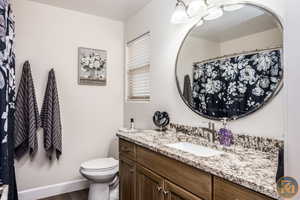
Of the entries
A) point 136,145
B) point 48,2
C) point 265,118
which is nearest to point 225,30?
point 265,118

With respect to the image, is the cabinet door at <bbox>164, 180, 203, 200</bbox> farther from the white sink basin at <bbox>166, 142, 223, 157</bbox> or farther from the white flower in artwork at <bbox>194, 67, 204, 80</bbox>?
the white flower in artwork at <bbox>194, 67, 204, 80</bbox>

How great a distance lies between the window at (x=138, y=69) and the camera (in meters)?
2.47

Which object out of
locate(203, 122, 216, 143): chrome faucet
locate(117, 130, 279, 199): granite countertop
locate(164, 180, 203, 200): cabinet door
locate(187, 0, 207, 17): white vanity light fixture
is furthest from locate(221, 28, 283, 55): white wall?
locate(164, 180, 203, 200): cabinet door

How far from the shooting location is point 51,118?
2336 mm

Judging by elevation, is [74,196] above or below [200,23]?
below

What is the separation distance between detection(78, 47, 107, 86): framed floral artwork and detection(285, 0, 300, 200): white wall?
2.49 metres

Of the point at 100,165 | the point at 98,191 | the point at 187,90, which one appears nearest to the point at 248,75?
the point at 187,90

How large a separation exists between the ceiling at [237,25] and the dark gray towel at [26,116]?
201 centimetres

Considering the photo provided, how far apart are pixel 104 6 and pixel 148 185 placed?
7.42ft

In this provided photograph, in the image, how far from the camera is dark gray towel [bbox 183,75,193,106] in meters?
1.76

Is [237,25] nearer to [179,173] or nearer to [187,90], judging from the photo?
[187,90]

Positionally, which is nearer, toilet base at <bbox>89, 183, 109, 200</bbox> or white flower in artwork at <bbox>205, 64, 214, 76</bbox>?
white flower in artwork at <bbox>205, 64, 214, 76</bbox>

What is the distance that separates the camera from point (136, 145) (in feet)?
5.29

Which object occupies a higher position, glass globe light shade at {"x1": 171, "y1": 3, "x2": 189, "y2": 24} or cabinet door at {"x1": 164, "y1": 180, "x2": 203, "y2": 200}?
glass globe light shade at {"x1": 171, "y1": 3, "x2": 189, "y2": 24}
